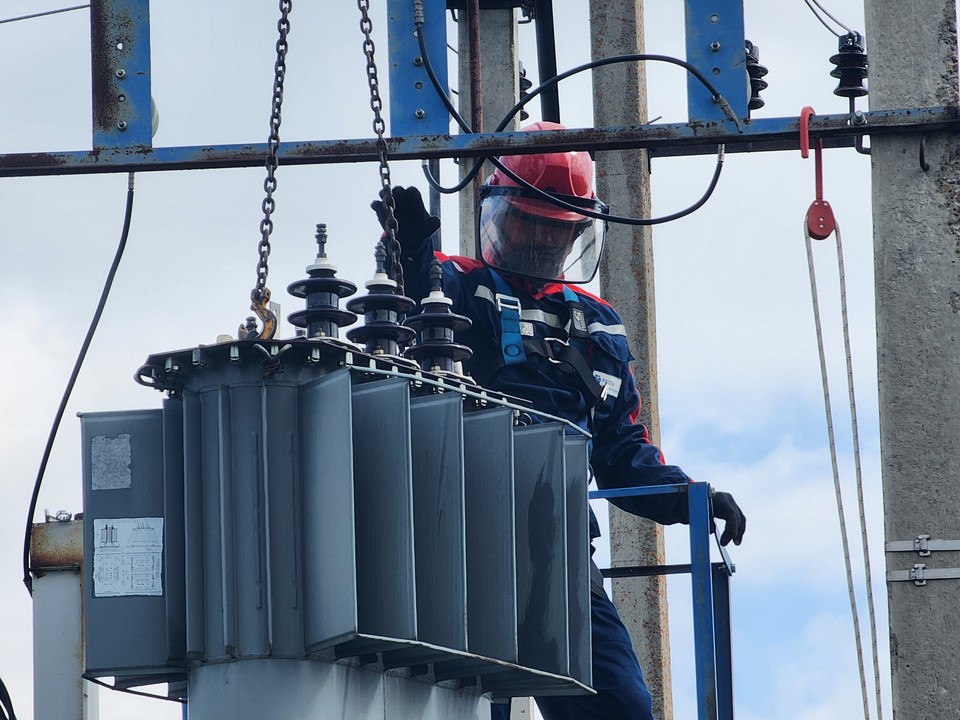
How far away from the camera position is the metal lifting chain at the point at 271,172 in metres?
5.54

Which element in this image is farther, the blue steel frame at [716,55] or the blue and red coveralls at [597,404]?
the blue and red coveralls at [597,404]

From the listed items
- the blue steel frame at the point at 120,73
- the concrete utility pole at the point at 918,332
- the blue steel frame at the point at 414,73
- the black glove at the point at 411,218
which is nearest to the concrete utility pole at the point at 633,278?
the blue steel frame at the point at 414,73

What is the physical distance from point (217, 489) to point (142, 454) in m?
0.28

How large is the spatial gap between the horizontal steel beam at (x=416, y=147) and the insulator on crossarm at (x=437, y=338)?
136 cm

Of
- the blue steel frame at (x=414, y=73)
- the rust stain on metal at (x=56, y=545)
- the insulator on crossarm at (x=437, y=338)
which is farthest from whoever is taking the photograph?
the blue steel frame at (x=414, y=73)

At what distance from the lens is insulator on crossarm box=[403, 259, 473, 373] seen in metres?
6.00

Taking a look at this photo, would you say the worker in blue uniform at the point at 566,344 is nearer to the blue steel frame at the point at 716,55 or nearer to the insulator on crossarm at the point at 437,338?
the blue steel frame at the point at 716,55

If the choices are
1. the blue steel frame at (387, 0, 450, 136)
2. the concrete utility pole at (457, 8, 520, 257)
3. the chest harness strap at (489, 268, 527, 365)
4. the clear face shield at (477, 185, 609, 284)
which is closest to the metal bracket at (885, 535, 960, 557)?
the chest harness strap at (489, 268, 527, 365)

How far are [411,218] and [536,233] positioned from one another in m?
1.14

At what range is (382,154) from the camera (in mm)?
6309

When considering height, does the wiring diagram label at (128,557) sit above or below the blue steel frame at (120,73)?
below

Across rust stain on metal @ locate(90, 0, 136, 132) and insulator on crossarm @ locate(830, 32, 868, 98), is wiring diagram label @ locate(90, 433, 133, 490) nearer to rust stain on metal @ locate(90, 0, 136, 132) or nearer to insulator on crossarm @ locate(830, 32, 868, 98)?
rust stain on metal @ locate(90, 0, 136, 132)

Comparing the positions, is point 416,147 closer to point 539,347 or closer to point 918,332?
point 539,347

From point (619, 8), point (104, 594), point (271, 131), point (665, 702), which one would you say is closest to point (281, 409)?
point (104, 594)
